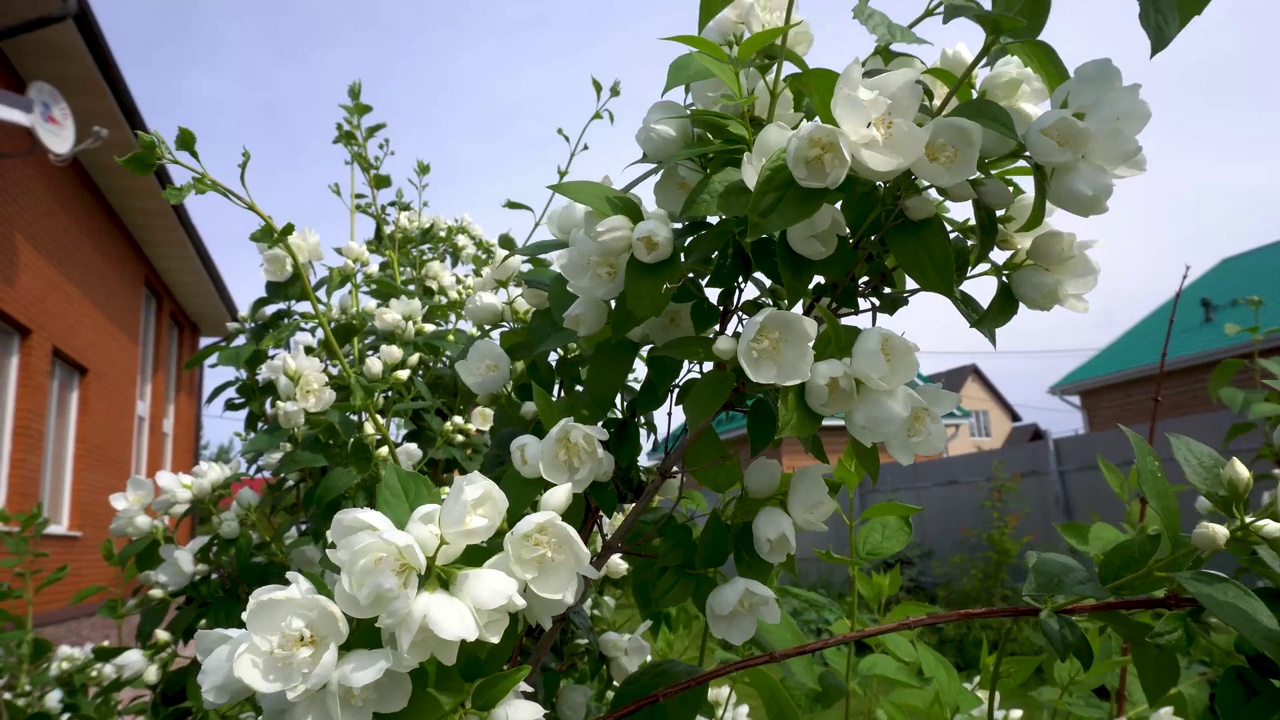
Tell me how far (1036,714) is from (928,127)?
1.29 m

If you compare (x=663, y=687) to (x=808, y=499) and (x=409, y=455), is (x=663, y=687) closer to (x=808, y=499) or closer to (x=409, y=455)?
(x=808, y=499)

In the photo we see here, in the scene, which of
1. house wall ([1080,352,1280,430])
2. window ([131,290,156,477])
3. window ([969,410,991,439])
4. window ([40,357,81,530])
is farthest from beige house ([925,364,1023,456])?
window ([40,357,81,530])

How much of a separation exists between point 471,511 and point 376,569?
0.10m

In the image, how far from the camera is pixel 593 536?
124 centimetres

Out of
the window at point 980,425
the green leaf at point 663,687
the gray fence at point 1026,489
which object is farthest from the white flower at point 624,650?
the window at point 980,425

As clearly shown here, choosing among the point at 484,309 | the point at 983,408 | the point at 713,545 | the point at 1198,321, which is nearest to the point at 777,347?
the point at 713,545

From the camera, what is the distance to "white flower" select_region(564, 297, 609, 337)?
0.94 m

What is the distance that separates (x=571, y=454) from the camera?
934 millimetres

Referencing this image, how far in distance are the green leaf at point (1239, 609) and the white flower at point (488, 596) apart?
0.57 m

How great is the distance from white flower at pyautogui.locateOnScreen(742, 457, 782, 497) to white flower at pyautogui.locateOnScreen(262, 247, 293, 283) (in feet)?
3.23

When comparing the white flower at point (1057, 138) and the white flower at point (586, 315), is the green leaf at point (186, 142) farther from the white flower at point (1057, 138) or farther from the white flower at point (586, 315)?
the white flower at point (1057, 138)

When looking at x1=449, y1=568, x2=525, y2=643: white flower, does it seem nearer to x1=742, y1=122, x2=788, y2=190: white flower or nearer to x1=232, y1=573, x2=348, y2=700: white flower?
x1=232, y1=573, x2=348, y2=700: white flower

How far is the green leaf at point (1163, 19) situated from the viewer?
0.66 metres

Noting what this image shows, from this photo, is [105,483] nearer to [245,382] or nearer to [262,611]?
[245,382]
